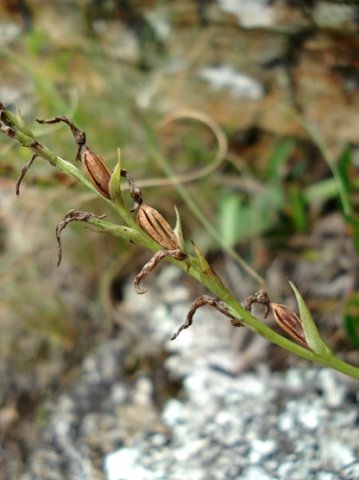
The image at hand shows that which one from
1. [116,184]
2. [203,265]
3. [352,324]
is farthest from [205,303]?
[352,324]

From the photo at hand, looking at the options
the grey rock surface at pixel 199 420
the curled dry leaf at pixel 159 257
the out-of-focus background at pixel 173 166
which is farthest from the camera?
the out-of-focus background at pixel 173 166

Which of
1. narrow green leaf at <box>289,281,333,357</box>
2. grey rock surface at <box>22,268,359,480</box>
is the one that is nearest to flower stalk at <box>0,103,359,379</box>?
narrow green leaf at <box>289,281,333,357</box>

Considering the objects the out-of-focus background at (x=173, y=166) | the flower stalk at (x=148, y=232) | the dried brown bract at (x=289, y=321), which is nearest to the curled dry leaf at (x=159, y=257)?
the flower stalk at (x=148, y=232)

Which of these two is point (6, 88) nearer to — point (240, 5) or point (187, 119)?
Result: point (187, 119)

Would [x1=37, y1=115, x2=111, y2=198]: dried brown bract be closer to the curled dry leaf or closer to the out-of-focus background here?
the curled dry leaf

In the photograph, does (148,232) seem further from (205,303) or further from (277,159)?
(277,159)

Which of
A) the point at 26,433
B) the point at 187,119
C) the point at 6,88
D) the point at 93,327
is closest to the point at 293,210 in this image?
the point at 187,119

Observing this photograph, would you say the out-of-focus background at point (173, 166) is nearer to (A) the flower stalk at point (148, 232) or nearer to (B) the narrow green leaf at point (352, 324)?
(B) the narrow green leaf at point (352, 324)

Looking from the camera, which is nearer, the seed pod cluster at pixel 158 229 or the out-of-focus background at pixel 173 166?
the seed pod cluster at pixel 158 229
